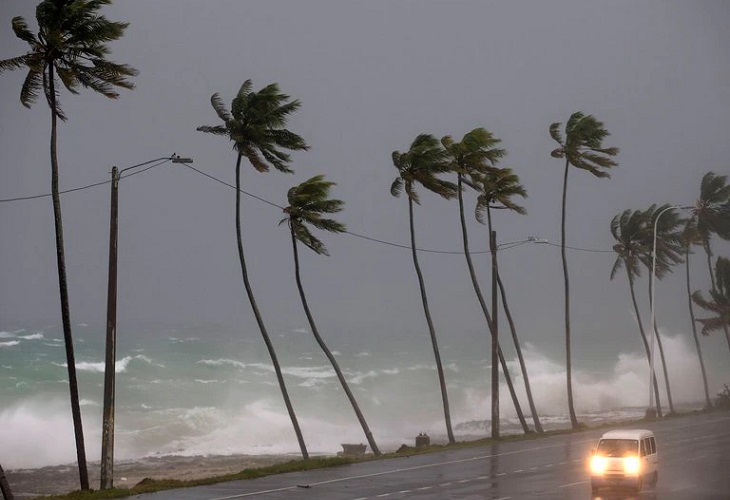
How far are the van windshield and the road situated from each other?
131 cm

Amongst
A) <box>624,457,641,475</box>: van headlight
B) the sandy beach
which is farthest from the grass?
<box>624,457,641,475</box>: van headlight

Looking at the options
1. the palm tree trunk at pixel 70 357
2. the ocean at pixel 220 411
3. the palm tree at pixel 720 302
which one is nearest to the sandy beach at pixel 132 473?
the palm tree trunk at pixel 70 357

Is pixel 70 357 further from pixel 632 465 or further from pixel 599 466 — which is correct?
pixel 632 465

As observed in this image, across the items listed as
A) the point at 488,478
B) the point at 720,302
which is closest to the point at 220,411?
the point at 720,302

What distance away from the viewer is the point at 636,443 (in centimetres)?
3356

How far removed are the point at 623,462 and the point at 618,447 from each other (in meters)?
0.74

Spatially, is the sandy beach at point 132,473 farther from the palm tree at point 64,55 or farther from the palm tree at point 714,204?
the palm tree at point 714,204

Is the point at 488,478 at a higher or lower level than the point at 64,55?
lower

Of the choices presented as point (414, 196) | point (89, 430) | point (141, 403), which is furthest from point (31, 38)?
point (141, 403)

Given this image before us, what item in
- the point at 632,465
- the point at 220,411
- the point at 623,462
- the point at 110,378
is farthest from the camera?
the point at 220,411

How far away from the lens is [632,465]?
32906 mm

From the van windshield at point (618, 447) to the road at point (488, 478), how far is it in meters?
1.31

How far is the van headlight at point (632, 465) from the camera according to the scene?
32.8m

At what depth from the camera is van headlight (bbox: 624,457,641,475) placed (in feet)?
108
